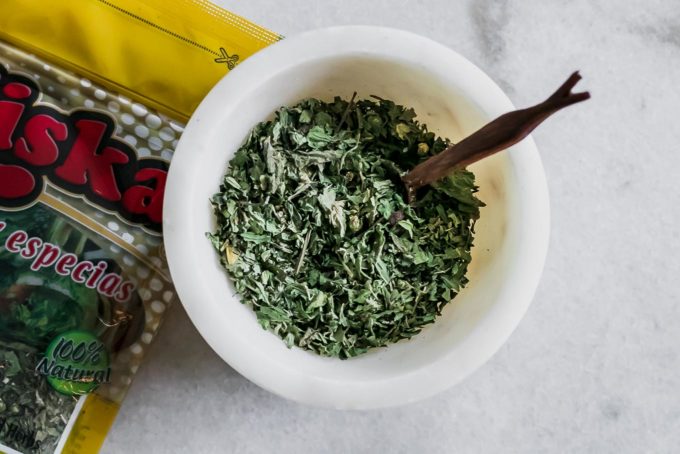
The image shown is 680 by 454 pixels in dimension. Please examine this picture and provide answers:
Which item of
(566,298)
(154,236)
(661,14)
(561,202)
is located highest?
(661,14)

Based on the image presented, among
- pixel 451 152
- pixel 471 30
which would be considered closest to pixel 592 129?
pixel 471 30

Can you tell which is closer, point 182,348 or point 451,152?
point 451,152

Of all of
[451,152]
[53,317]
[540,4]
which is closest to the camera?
[451,152]

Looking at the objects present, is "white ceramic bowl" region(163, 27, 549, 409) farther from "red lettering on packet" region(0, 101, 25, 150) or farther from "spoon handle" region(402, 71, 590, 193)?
"red lettering on packet" region(0, 101, 25, 150)

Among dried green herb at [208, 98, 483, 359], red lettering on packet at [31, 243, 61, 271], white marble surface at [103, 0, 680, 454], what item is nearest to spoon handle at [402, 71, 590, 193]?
dried green herb at [208, 98, 483, 359]

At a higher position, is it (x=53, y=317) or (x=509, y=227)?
(x=509, y=227)

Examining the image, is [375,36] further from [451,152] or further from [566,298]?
[566,298]

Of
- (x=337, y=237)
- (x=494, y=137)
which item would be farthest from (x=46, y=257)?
(x=494, y=137)
